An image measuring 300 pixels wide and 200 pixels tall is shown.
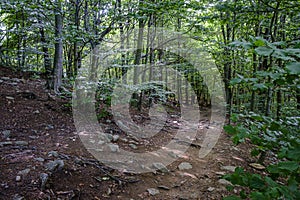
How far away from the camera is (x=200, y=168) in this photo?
147 inches

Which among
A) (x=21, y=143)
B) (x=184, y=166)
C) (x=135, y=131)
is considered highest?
(x=21, y=143)

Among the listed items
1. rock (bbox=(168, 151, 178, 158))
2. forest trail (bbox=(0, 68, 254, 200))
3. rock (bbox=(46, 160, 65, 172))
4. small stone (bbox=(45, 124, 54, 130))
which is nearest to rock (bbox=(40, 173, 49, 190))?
forest trail (bbox=(0, 68, 254, 200))

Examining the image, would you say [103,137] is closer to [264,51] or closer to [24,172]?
[24,172]

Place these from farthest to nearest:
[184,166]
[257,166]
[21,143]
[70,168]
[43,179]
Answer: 1. [257,166]
2. [184,166]
3. [21,143]
4. [70,168]
5. [43,179]

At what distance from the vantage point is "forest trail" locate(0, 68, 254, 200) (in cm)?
244

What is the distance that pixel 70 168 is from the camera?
282 centimetres

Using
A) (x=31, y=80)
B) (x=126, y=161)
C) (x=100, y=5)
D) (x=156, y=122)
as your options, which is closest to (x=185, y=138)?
(x=156, y=122)

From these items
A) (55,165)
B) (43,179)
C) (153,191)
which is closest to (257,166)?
(153,191)

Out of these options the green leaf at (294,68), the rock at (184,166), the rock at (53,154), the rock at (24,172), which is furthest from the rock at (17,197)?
the green leaf at (294,68)

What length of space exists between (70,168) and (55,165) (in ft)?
0.65

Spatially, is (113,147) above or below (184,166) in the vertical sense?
above

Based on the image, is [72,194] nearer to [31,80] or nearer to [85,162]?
[85,162]

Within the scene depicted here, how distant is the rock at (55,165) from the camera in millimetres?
2653

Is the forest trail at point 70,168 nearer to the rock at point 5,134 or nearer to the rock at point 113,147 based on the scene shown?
the rock at point 5,134
